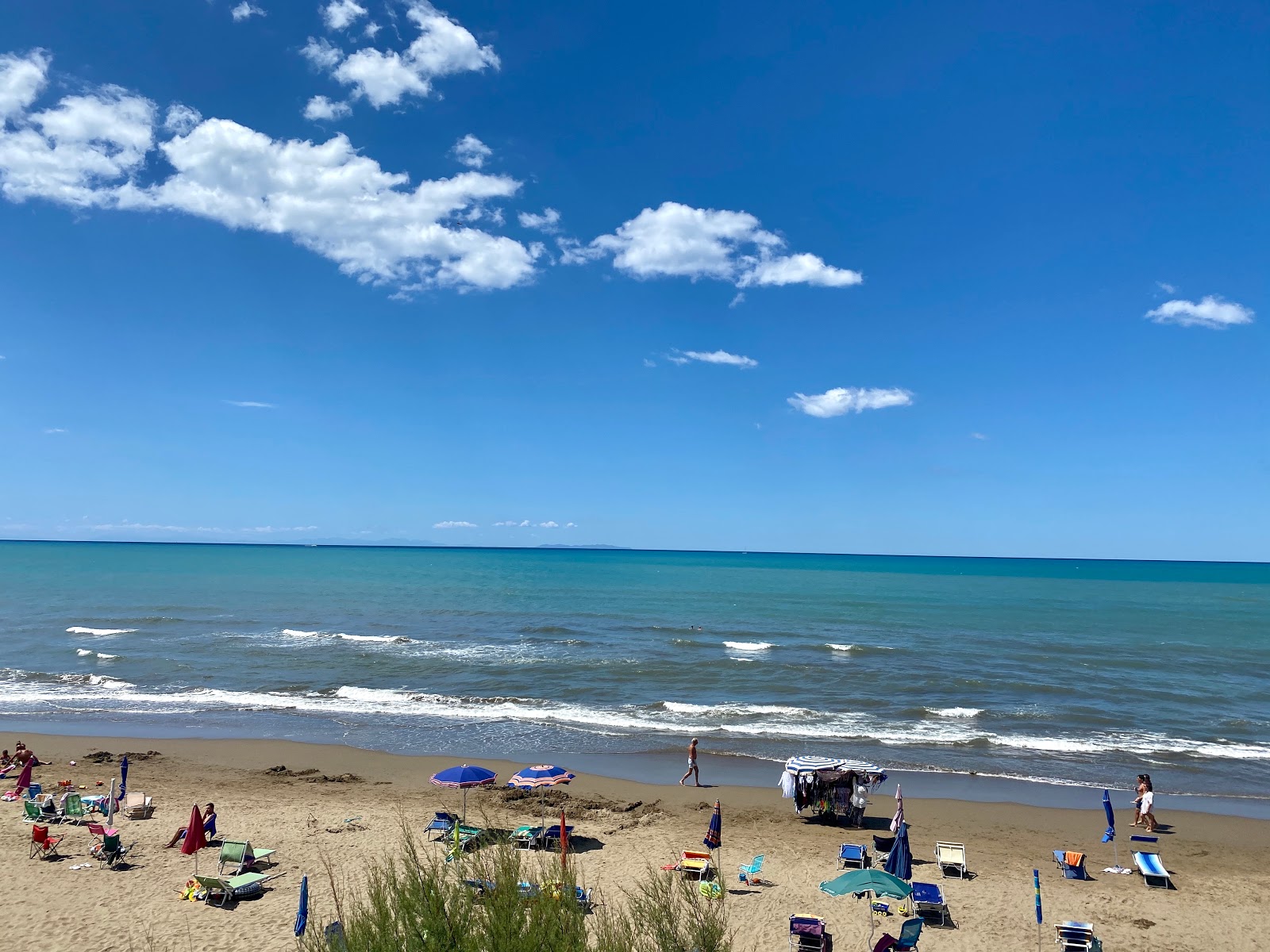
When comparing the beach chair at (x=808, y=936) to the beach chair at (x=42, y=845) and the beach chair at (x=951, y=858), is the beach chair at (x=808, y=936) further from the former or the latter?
the beach chair at (x=42, y=845)

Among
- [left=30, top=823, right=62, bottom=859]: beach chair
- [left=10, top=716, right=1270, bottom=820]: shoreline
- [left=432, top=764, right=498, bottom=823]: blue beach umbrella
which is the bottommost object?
[left=10, top=716, right=1270, bottom=820]: shoreline

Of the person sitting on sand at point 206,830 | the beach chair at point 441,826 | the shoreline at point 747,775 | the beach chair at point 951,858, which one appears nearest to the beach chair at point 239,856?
the person sitting on sand at point 206,830

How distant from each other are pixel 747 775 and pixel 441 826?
28.7 ft

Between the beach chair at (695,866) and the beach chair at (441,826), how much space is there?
4999 mm

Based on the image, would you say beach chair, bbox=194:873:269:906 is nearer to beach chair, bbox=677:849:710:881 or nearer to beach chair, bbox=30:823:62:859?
beach chair, bbox=30:823:62:859

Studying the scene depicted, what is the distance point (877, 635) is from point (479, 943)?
44.4 m

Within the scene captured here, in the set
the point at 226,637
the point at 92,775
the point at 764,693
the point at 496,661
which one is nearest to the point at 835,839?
the point at 764,693

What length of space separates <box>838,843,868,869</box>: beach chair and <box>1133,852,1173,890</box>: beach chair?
16.7 feet

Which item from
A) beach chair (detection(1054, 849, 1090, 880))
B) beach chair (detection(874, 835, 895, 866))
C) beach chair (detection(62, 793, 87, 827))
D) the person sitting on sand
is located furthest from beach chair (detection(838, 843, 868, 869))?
beach chair (detection(62, 793, 87, 827))

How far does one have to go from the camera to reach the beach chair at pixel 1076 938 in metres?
11.1

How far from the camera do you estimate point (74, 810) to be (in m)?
16.3

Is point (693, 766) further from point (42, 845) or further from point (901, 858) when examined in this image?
point (42, 845)

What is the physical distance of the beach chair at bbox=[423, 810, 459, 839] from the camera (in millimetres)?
15930

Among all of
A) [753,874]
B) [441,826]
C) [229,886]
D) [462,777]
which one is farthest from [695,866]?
[229,886]
